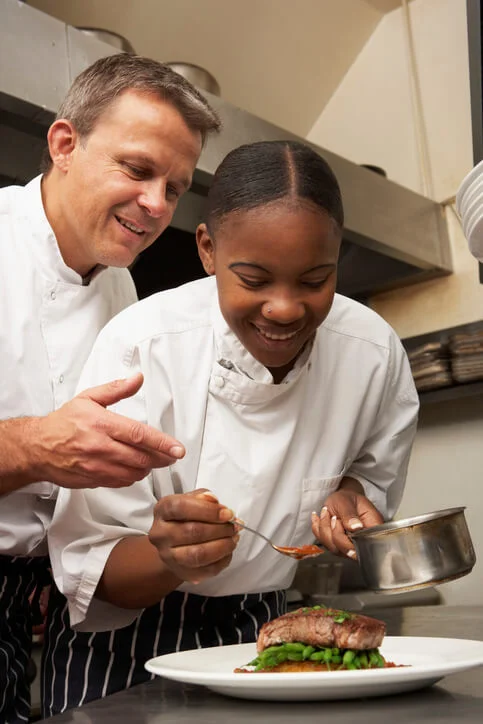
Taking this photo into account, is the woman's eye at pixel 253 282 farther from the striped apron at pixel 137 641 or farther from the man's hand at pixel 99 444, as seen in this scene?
the striped apron at pixel 137 641

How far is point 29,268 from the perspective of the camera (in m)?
1.61

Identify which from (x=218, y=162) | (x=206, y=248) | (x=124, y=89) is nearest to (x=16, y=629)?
(x=206, y=248)

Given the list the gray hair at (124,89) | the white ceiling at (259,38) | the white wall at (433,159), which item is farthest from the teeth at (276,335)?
the white wall at (433,159)

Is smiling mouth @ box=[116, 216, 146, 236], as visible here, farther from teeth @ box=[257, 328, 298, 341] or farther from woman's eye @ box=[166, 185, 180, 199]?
teeth @ box=[257, 328, 298, 341]

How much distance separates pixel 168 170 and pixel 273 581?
769 mm

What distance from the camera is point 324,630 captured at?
0.99 metres

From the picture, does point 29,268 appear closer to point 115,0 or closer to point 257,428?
point 257,428

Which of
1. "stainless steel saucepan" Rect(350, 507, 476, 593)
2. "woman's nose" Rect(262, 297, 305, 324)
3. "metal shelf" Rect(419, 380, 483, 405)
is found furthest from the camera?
"metal shelf" Rect(419, 380, 483, 405)

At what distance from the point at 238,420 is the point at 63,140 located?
69 centimetres

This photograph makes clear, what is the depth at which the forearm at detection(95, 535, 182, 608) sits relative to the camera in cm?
120

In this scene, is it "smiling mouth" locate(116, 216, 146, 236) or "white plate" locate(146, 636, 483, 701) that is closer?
"white plate" locate(146, 636, 483, 701)

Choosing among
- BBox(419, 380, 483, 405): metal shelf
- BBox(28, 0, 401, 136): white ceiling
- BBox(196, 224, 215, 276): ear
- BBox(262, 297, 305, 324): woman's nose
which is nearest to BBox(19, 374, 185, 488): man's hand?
BBox(262, 297, 305, 324): woman's nose

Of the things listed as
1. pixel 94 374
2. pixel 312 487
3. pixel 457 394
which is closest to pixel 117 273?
pixel 94 374

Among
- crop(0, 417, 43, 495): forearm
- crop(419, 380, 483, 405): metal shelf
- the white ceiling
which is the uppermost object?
the white ceiling
